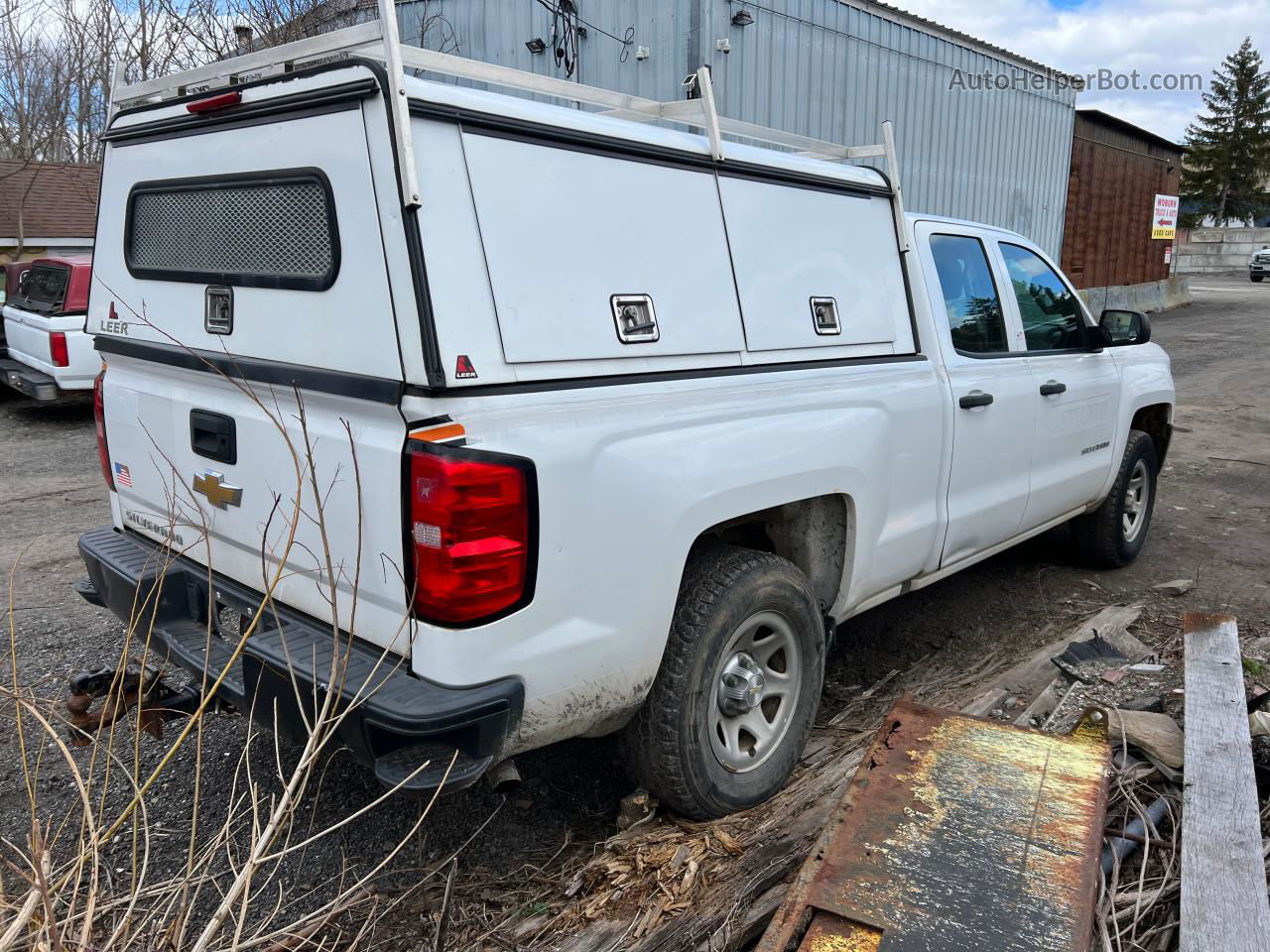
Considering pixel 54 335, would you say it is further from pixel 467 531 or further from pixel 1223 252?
pixel 1223 252

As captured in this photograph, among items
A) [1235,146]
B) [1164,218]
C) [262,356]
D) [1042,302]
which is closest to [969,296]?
[1042,302]

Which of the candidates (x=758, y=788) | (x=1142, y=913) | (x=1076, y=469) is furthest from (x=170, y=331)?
(x=1076, y=469)

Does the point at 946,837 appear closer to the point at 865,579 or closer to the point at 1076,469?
the point at 865,579

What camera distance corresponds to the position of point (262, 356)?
108 inches

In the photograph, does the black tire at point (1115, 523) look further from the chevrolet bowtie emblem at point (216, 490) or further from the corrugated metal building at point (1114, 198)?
the corrugated metal building at point (1114, 198)

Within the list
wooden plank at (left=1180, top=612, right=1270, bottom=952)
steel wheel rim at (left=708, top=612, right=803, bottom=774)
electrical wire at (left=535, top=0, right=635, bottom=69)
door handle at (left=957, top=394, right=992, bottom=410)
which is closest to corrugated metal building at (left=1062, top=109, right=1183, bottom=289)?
electrical wire at (left=535, top=0, right=635, bottom=69)

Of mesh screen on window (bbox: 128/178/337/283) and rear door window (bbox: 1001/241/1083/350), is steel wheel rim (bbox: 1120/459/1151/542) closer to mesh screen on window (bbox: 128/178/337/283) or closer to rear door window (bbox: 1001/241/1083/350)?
rear door window (bbox: 1001/241/1083/350)

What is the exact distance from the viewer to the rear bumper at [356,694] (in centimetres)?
229

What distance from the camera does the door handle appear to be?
3855 millimetres

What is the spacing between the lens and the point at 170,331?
311cm

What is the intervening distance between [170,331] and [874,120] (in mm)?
12529

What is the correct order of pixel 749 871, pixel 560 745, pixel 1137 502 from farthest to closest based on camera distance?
pixel 1137 502
pixel 560 745
pixel 749 871

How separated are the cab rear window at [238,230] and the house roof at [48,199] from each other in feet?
63.1

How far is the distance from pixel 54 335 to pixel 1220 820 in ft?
31.8
